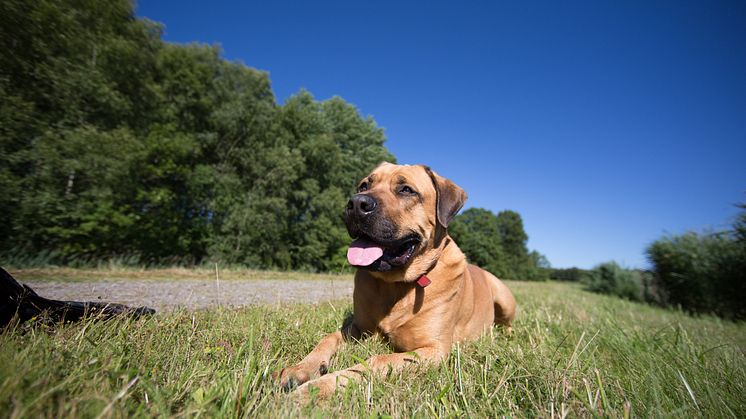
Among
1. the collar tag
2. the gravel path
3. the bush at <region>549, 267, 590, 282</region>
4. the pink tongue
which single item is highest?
the pink tongue

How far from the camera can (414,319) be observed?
2.42m

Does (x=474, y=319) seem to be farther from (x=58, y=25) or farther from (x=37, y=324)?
(x=58, y=25)

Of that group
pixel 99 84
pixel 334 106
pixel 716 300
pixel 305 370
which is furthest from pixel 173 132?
pixel 716 300

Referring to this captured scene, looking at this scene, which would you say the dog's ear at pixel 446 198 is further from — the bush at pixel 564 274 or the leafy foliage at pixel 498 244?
the bush at pixel 564 274

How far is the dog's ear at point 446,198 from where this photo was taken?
9.62 ft

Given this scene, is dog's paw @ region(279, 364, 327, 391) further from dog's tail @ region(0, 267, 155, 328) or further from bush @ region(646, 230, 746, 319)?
bush @ region(646, 230, 746, 319)

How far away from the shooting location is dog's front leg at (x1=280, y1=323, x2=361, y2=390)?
5.35 feet

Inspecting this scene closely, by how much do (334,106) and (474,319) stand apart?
2830 centimetres

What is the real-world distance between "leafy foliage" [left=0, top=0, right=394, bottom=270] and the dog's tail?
12.1 meters

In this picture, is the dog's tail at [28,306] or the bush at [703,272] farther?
the bush at [703,272]

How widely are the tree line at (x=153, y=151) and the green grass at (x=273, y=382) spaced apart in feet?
41.6

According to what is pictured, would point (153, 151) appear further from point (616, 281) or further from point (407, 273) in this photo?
point (616, 281)

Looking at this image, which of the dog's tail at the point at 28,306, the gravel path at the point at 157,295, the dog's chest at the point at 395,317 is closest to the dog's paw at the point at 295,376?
the dog's chest at the point at 395,317

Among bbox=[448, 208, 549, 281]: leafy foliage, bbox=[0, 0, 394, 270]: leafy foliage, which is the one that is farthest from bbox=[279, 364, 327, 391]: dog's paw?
bbox=[448, 208, 549, 281]: leafy foliage
